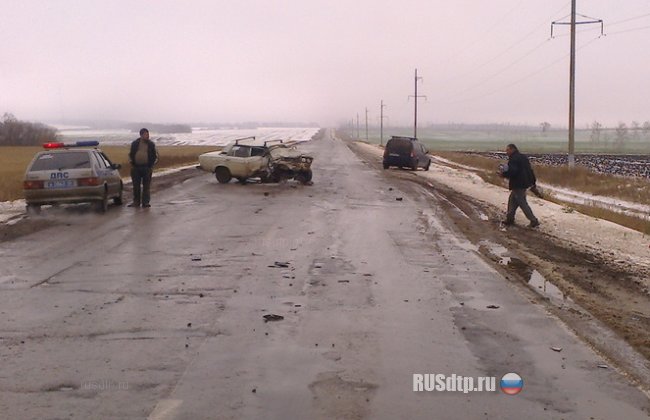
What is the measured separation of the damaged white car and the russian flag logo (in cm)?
2077

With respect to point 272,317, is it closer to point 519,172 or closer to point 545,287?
point 545,287

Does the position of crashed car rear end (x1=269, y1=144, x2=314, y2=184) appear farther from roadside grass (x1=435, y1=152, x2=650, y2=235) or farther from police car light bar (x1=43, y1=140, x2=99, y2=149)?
police car light bar (x1=43, y1=140, x2=99, y2=149)

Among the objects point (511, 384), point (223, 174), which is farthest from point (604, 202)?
point (511, 384)

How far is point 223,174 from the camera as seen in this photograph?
26281 mm

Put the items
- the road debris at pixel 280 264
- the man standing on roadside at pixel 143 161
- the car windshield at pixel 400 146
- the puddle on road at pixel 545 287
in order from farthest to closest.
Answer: the car windshield at pixel 400 146, the man standing on roadside at pixel 143 161, the road debris at pixel 280 264, the puddle on road at pixel 545 287

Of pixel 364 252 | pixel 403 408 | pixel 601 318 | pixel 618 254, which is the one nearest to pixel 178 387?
pixel 403 408

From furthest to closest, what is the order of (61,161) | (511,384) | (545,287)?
(61,161) → (545,287) → (511,384)

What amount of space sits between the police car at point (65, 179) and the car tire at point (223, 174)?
9.29 meters

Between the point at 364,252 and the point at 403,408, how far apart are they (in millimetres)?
6545

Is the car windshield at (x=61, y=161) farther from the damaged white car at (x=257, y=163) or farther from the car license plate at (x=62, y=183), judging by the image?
the damaged white car at (x=257, y=163)

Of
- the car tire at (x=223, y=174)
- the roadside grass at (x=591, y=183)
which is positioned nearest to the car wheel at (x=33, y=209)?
the car tire at (x=223, y=174)

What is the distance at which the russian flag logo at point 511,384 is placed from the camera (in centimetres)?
516

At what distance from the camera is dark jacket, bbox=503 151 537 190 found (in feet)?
49.8

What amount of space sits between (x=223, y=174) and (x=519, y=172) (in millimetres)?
13859
